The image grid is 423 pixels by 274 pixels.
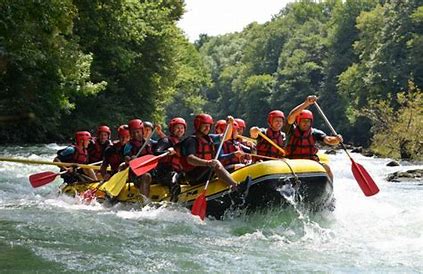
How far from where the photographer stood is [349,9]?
63.7 m

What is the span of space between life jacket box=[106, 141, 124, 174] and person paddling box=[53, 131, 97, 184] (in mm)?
846

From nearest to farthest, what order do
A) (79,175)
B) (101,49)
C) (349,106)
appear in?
(79,175) < (101,49) < (349,106)

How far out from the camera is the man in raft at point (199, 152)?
8375 mm

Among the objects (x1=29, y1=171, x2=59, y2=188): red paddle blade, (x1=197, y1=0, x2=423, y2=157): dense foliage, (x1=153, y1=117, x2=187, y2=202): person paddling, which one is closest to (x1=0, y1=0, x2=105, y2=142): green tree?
(x1=29, y1=171, x2=59, y2=188): red paddle blade

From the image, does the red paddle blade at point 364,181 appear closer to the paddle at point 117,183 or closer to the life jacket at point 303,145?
the life jacket at point 303,145

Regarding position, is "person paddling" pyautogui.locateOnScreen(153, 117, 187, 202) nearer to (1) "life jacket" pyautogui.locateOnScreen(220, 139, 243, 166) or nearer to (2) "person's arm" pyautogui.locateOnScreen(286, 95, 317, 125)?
(1) "life jacket" pyautogui.locateOnScreen(220, 139, 243, 166)

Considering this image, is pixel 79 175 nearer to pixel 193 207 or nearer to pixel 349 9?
pixel 193 207

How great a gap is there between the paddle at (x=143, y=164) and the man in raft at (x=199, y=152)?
0.50 metres

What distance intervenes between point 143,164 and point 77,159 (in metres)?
2.90

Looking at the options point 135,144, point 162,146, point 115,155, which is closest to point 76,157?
point 115,155

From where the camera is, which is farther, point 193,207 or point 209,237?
point 193,207

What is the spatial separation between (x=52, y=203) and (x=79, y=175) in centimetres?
128

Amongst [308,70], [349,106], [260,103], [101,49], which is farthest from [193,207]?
[260,103]

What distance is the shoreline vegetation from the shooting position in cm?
1386
